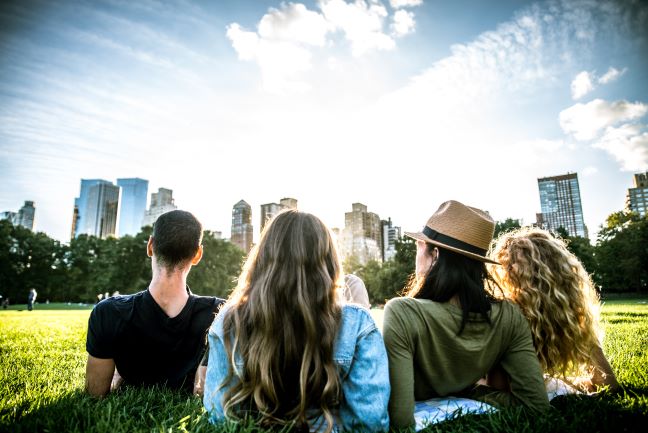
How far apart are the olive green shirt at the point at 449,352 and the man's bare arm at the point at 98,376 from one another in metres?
2.56

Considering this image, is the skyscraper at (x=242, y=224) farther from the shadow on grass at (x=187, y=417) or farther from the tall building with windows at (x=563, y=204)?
the shadow on grass at (x=187, y=417)

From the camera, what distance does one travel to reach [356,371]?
2250 millimetres

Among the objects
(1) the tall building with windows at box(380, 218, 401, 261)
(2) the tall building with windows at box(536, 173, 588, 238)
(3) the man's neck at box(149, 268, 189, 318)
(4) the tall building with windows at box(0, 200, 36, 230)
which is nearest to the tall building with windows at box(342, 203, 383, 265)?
(1) the tall building with windows at box(380, 218, 401, 261)

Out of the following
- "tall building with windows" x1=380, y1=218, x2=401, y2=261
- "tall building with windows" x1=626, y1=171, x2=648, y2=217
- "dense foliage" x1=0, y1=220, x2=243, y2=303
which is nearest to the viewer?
"dense foliage" x1=0, y1=220, x2=243, y2=303

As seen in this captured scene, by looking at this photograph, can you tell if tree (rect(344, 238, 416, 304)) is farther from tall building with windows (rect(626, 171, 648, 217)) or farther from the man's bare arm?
tall building with windows (rect(626, 171, 648, 217))

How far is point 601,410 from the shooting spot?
111 inches

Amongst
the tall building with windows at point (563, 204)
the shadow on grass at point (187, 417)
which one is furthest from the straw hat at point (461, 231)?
the tall building with windows at point (563, 204)

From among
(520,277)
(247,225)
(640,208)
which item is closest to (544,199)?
(640,208)

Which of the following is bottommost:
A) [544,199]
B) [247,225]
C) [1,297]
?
[1,297]

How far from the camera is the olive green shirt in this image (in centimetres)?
236

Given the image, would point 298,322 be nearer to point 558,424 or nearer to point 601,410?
point 558,424

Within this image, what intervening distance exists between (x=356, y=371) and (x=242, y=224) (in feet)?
380

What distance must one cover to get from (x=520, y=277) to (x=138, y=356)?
3658 mm

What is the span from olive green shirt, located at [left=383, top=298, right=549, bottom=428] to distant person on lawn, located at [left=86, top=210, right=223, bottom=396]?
1.94 metres
